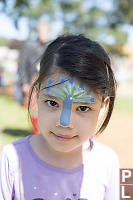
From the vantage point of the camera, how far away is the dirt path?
159 inches

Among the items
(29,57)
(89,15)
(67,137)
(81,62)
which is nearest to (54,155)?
(67,137)

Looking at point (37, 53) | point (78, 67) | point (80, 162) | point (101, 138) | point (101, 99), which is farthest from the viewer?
point (101, 138)

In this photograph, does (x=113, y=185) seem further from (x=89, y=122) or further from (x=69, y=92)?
(x=69, y=92)

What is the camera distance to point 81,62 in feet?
3.92

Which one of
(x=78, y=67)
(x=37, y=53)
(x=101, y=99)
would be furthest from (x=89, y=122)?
(x=37, y=53)

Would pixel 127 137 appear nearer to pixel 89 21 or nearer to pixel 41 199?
pixel 41 199

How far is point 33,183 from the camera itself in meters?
1.33

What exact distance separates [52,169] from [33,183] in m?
0.10

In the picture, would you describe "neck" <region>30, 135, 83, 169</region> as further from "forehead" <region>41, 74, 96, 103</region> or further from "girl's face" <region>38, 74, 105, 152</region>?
"forehead" <region>41, 74, 96, 103</region>

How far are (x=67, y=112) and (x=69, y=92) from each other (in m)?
0.09

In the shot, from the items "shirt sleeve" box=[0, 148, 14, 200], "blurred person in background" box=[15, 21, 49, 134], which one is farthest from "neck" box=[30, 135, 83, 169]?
"blurred person in background" box=[15, 21, 49, 134]

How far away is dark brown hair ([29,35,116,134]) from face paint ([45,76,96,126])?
30 millimetres

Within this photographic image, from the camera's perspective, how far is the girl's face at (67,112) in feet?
3.92

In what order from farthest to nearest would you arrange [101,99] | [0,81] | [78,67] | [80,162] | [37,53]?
[0,81], [37,53], [80,162], [101,99], [78,67]
